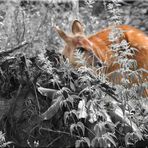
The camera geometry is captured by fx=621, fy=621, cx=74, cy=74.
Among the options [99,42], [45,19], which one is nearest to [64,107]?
[99,42]

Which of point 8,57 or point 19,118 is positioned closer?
point 19,118

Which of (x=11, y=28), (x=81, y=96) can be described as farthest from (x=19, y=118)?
(x=11, y=28)

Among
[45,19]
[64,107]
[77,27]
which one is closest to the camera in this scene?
[64,107]

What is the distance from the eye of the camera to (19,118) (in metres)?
3.66

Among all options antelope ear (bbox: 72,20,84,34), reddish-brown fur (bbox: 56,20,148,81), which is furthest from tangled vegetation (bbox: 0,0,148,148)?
antelope ear (bbox: 72,20,84,34)

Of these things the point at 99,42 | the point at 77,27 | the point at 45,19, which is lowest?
the point at 45,19

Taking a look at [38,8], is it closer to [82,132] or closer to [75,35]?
[75,35]

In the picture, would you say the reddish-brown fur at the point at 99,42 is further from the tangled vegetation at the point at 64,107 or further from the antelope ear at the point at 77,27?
the tangled vegetation at the point at 64,107

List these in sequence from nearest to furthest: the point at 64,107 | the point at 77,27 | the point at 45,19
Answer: the point at 64,107 → the point at 77,27 → the point at 45,19

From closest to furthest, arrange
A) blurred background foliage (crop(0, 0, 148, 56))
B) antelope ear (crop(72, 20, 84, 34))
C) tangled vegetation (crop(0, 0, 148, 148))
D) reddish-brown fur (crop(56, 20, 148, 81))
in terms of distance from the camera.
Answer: tangled vegetation (crop(0, 0, 148, 148)) → reddish-brown fur (crop(56, 20, 148, 81)) → antelope ear (crop(72, 20, 84, 34)) → blurred background foliage (crop(0, 0, 148, 56))

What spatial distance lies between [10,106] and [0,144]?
0.34m

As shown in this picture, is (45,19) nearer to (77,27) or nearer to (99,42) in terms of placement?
(77,27)

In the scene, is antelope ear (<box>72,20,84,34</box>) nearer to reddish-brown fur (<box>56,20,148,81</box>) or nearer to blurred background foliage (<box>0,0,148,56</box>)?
reddish-brown fur (<box>56,20,148,81</box>)

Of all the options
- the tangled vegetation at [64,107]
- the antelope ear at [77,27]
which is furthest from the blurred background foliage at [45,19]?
the tangled vegetation at [64,107]
